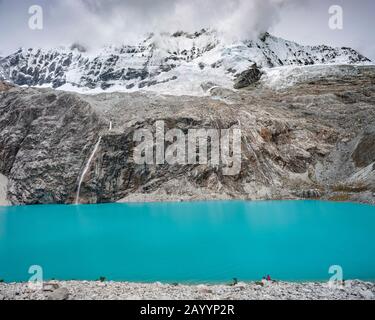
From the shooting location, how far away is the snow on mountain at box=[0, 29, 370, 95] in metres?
127

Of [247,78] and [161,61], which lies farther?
Answer: [161,61]

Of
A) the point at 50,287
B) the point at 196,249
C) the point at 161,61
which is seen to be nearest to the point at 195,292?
the point at 50,287

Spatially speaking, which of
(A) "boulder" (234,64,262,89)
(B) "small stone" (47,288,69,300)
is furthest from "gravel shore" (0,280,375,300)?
(A) "boulder" (234,64,262,89)

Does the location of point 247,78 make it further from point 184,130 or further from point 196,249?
point 196,249

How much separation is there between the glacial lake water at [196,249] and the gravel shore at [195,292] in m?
2.09

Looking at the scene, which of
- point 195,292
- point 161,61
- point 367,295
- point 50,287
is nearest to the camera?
point 367,295

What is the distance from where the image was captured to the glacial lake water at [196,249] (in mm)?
17344

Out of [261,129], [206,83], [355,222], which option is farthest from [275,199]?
[206,83]

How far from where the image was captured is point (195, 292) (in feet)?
44.1

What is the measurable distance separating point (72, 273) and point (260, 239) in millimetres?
12331

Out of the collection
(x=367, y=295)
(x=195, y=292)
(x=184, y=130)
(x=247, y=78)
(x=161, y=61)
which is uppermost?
(x=161, y=61)

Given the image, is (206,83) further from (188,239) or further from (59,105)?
(188,239)

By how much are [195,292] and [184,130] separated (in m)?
58.1

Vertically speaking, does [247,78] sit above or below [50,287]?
above
